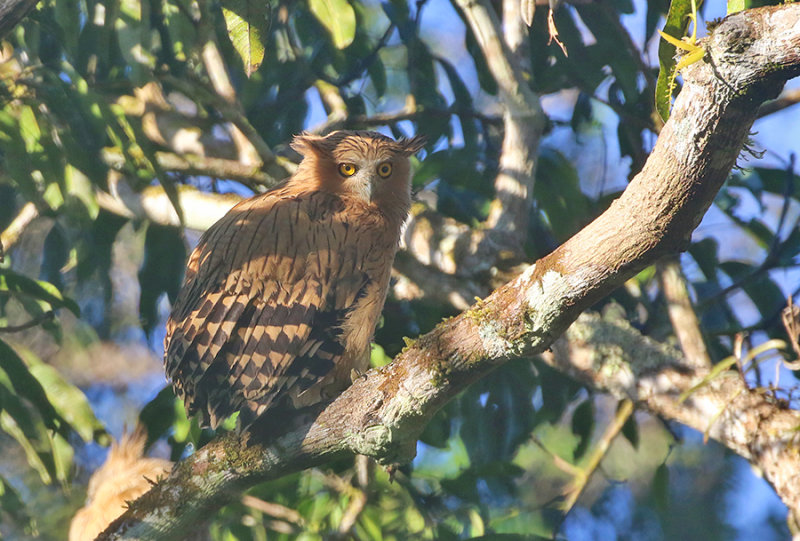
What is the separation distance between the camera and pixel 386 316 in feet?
12.8

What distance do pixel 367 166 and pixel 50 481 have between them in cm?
200

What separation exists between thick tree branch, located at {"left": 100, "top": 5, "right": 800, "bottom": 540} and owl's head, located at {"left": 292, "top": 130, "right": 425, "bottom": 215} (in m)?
0.99

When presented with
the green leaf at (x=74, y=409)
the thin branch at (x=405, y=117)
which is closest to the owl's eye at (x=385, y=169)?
the thin branch at (x=405, y=117)

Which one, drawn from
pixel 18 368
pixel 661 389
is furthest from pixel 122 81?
pixel 661 389

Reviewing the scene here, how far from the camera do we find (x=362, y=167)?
3.23 metres

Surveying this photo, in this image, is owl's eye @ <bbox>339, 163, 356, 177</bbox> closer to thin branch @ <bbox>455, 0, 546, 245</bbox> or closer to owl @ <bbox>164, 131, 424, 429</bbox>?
owl @ <bbox>164, 131, 424, 429</bbox>

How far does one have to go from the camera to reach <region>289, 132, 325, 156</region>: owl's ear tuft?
3.32 meters

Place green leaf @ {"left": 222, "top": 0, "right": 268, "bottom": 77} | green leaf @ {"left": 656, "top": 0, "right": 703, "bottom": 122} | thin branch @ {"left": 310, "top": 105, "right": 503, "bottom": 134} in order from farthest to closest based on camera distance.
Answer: thin branch @ {"left": 310, "top": 105, "right": 503, "bottom": 134}, green leaf @ {"left": 222, "top": 0, "right": 268, "bottom": 77}, green leaf @ {"left": 656, "top": 0, "right": 703, "bottom": 122}

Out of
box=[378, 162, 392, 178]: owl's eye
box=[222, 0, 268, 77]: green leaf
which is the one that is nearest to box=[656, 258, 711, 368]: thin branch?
box=[378, 162, 392, 178]: owl's eye

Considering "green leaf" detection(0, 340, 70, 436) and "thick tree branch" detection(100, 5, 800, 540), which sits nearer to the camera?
"thick tree branch" detection(100, 5, 800, 540)

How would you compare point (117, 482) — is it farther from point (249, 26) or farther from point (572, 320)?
point (572, 320)

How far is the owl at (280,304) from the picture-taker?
2.59m

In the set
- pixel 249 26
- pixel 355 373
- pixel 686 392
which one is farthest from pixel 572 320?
pixel 686 392

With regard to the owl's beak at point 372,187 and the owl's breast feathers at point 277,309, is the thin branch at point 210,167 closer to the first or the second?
the owl's beak at point 372,187
